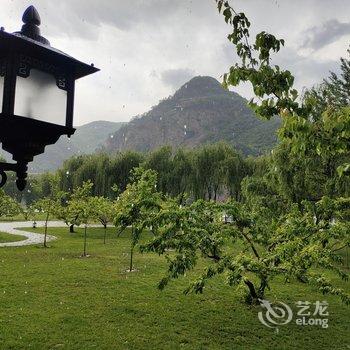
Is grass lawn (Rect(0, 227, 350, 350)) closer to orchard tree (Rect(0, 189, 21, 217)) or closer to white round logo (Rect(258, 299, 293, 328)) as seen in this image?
white round logo (Rect(258, 299, 293, 328))

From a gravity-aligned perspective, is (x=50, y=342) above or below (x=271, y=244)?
below

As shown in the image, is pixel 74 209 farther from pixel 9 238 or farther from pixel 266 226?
pixel 266 226

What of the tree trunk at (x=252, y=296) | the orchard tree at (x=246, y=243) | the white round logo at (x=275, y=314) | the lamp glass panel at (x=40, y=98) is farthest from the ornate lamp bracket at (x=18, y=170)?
the tree trunk at (x=252, y=296)

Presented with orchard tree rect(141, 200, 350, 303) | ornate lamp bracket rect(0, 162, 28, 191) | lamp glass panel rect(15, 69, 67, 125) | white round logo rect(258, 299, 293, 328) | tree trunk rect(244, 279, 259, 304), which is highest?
lamp glass panel rect(15, 69, 67, 125)

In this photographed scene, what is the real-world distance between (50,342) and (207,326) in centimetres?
346

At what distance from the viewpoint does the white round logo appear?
30.7 ft

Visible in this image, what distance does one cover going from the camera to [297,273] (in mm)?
8242

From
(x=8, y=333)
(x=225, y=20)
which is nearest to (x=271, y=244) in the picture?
(x=8, y=333)

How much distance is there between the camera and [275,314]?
9977mm

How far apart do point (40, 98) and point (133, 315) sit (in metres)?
7.86

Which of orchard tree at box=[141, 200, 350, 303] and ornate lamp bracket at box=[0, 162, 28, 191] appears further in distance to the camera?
orchard tree at box=[141, 200, 350, 303]

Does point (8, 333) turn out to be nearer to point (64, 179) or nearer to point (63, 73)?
point (63, 73)

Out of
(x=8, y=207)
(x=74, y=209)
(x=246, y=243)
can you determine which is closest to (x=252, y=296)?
(x=246, y=243)

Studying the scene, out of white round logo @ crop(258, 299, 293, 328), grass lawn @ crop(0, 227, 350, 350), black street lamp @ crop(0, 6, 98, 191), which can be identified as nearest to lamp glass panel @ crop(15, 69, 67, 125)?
black street lamp @ crop(0, 6, 98, 191)
